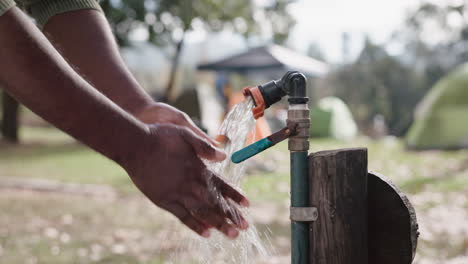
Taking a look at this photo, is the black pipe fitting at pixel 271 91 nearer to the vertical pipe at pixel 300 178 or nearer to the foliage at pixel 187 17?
the vertical pipe at pixel 300 178

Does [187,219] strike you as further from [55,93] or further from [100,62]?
[100,62]

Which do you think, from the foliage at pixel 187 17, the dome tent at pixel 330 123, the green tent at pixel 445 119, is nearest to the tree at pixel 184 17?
the foliage at pixel 187 17

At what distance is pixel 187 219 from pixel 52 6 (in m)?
0.98

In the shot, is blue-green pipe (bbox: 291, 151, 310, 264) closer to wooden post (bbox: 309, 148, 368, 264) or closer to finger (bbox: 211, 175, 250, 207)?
wooden post (bbox: 309, 148, 368, 264)

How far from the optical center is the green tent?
42.4 feet

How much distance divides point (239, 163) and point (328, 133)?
16721 mm

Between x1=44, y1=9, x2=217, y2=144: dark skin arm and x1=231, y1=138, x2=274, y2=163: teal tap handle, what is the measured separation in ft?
1.16

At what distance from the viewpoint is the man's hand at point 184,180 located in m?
1.48

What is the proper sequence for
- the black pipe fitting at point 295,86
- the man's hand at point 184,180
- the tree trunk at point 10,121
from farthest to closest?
the tree trunk at point 10,121, the black pipe fitting at point 295,86, the man's hand at point 184,180

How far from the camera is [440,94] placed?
13898 mm

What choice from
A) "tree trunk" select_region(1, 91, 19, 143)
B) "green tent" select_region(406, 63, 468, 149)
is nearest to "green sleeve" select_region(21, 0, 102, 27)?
"green tent" select_region(406, 63, 468, 149)

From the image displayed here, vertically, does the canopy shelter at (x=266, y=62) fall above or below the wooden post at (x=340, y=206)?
above

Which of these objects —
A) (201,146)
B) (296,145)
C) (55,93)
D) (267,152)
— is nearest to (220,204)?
(201,146)

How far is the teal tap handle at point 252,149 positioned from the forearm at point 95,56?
50 centimetres
